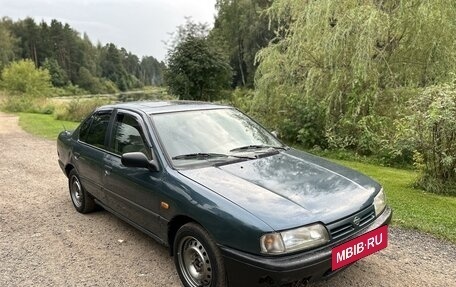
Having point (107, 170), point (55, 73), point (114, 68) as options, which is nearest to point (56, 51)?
point (55, 73)

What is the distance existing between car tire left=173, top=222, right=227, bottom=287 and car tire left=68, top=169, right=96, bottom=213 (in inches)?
95.0

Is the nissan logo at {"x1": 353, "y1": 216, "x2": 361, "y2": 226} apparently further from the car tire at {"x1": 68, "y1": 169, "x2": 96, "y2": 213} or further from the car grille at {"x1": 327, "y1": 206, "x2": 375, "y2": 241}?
the car tire at {"x1": 68, "y1": 169, "x2": 96, "y2": 213}

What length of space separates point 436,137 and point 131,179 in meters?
5.10

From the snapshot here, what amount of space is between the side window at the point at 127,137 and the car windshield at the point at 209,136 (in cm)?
23

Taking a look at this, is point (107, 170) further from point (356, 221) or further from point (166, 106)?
point (356, 221)

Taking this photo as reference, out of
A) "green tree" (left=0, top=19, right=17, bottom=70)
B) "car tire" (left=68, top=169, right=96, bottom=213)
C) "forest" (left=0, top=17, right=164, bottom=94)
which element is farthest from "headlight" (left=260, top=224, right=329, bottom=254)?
"green tree" (left=0, top=19, right=17, bottom=70)

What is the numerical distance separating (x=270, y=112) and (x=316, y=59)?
2.29 metres

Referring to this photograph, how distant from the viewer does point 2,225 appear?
5191mm

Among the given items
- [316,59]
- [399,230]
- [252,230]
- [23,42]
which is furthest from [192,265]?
[23,42]

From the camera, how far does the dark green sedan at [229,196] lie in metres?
2.77

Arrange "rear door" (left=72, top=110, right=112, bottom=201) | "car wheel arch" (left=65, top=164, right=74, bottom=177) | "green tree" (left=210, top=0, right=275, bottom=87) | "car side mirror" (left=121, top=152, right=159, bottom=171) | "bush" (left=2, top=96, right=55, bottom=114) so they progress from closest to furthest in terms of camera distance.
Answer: "car side mirror" (left=121, top=152, right=159, bottom=171) < "rear door" (left=72, top=110, right=112, bottom=201) < "car wheel arch" (left=65, top=164, right=74, bottom=177) < "bush" (left=2, top=96, right=55, bottom=114) < "green tree" (left=210, top=0, right=275, bottom=87)

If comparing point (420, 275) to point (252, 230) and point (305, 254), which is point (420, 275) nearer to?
point (305, 254)

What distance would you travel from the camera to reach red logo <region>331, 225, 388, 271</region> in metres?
2.89

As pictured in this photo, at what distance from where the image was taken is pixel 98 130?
4.95 metres
